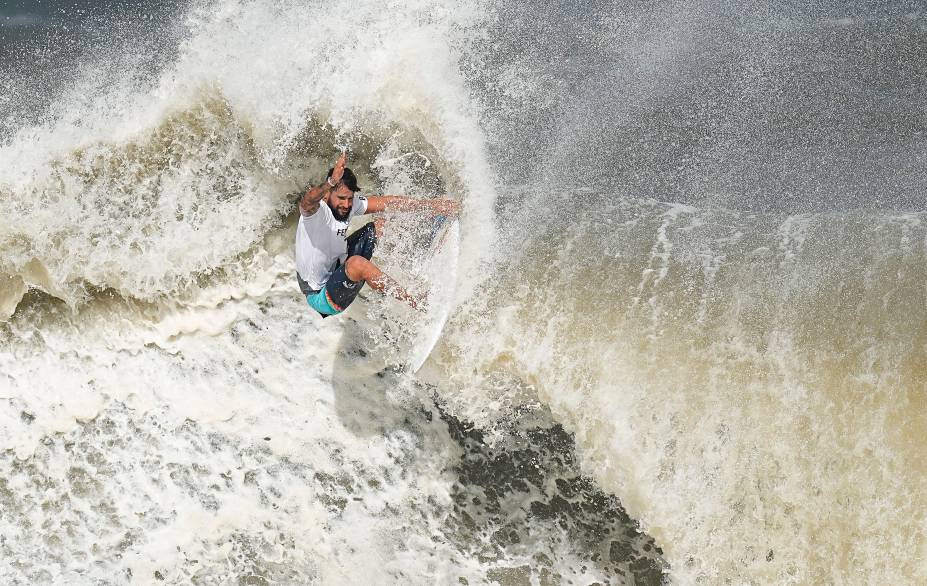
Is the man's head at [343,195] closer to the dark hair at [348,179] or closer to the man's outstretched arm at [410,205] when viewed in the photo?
the dark hair at [348,179]

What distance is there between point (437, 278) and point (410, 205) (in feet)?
2.06

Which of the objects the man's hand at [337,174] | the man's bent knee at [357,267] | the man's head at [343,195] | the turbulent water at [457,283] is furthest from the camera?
the turbulent water at [457,283]

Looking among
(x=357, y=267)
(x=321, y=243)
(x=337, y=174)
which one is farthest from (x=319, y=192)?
(x=357, y=267)

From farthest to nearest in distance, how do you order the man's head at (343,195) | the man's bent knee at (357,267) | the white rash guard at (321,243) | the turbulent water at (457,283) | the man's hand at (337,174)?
the turbulent water at (457,283), the man's bent knee at (357,267), the white rash guard at (321,243), the man's head at (343,195), the man's hand at (337,174)

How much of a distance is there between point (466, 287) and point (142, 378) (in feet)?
8.56

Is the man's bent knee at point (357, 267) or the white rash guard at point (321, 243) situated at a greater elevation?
the white rash guard at point (321, 243)

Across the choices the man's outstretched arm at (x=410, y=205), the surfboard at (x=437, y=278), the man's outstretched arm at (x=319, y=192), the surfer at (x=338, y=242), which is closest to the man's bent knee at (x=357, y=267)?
the surfer at (x=338, y=242)

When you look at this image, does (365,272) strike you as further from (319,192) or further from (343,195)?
(319,192)

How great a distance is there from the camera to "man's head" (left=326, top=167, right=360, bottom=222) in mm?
4270

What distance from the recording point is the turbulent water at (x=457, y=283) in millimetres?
4980

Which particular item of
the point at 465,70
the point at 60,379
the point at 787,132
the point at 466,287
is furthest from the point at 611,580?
the point at 60,379

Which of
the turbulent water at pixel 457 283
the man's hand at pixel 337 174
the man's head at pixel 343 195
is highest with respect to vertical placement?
the man's hand at pixel 337 174

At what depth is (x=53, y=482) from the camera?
567cm

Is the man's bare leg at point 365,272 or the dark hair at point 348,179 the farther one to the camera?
the man's bare leg at point 365,272
